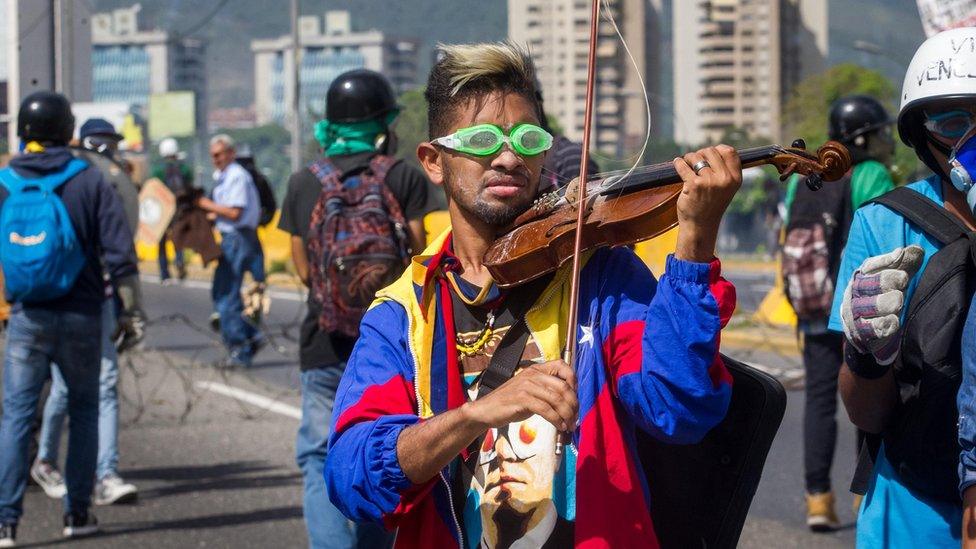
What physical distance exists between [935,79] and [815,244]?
13.1 ft

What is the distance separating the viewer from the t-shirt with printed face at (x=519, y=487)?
265 cm

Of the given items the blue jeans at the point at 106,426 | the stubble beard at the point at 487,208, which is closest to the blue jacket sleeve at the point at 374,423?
the stubble beard at the point at 487,208

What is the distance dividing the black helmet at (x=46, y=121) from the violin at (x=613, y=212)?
14.6ft

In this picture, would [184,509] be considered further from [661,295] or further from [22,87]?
[22,87]

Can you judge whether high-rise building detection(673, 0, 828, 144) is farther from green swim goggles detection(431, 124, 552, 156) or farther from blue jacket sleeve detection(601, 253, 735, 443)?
blue jacket sleeve detection(601, 253, 735, 443)

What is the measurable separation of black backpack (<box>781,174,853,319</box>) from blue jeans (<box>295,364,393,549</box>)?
258 centimetres

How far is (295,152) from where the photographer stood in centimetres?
3609

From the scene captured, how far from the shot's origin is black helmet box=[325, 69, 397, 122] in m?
5.70

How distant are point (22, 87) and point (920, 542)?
1125 cm

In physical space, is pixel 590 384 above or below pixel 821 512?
above

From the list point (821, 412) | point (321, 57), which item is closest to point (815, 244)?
point (821, 412)

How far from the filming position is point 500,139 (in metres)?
2.84

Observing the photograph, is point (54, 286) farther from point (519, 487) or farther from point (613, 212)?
point (613, 212)

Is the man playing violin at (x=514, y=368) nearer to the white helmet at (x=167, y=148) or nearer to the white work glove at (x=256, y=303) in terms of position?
the white work glove at (x=256, y=303)
